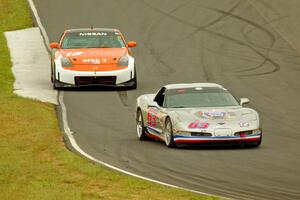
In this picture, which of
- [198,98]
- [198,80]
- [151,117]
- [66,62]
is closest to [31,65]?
[66,62]

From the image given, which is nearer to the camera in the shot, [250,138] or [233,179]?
[233,179]

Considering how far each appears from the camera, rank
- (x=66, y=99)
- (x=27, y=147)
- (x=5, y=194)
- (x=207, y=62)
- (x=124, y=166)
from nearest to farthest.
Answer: (x=5, y=194) → (x=124, y=166) → (x=27, y=147) → (x=66, y=99) → (x=207, y=62)

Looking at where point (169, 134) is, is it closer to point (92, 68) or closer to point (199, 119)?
point (199, 119)

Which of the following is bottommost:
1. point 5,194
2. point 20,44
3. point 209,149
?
point 20,44

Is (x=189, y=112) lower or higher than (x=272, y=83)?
higher

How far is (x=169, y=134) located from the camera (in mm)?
19031

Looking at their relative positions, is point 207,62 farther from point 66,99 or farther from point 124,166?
point 124,166

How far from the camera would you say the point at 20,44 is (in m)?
35.4

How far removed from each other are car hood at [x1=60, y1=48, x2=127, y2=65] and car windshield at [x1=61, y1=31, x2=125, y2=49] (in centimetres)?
40

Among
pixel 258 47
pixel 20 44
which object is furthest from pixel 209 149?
pixel 20 44

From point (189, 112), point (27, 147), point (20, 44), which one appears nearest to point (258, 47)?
point (20, 44)

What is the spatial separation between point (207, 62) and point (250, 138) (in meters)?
13.3

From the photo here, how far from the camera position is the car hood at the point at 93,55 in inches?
1118

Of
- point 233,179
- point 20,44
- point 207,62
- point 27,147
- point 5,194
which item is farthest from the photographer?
point 20,44
